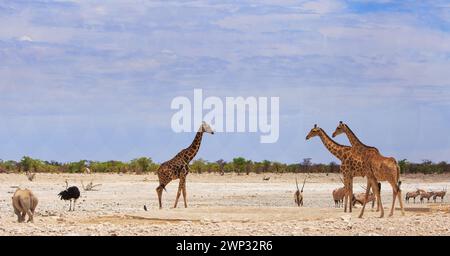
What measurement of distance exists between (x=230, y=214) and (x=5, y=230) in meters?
5.13

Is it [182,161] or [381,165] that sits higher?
[182,161]

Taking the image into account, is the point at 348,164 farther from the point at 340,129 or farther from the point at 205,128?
the point at 205,128

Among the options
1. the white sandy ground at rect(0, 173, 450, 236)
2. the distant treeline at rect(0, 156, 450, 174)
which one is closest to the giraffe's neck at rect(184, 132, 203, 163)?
the white sandy ground at rect(0, 173, 450, 236)

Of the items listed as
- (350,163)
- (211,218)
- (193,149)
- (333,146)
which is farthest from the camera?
(193,149)

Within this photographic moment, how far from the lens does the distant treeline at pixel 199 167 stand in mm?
51781

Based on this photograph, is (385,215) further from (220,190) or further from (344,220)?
(220,190)

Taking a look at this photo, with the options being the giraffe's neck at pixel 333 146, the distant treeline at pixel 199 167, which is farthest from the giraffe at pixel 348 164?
the distant treeline at pixel 199 167

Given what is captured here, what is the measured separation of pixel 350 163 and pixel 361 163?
16.6 inches

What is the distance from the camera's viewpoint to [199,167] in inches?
2125

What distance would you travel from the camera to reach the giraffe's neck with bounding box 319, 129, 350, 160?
66.8 ft

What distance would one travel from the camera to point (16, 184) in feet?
126

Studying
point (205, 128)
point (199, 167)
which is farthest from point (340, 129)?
point (199, 167)
